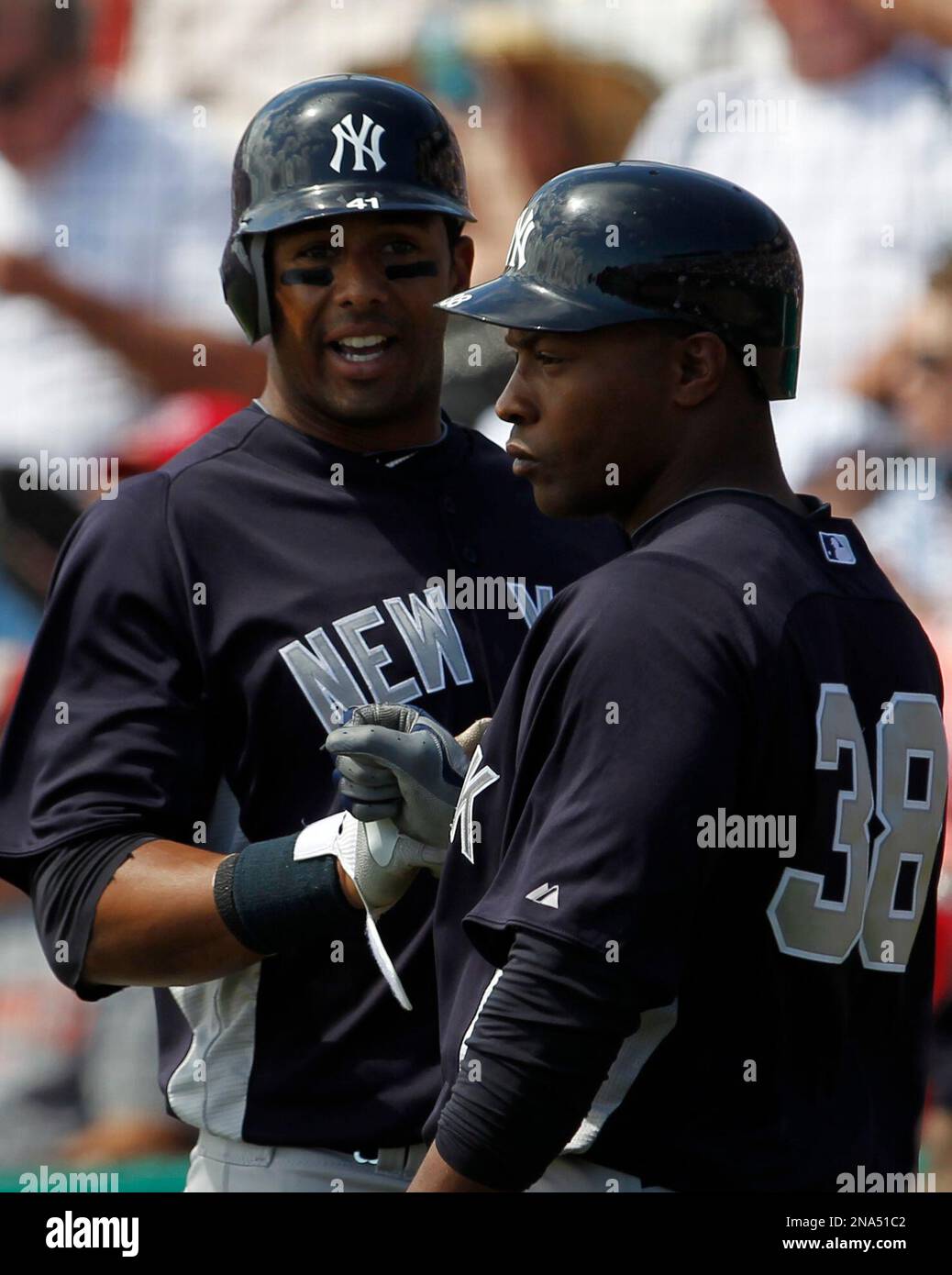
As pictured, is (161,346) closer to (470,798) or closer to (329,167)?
(329,167)

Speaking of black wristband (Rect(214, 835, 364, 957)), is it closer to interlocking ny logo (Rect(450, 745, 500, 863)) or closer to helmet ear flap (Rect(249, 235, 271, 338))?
interlocking ny logo (Rect(450, 745, 500, 863))

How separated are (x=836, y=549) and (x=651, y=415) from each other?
0.81 feet

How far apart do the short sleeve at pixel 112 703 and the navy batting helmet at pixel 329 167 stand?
0.41 meters

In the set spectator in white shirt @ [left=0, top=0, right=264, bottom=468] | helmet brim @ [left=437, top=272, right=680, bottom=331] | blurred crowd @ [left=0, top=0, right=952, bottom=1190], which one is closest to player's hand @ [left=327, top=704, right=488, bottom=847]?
helmet brim @ [left=437, top=272, right=680, bottom=331]

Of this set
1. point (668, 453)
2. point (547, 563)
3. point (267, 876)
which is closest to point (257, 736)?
point (267, 876)

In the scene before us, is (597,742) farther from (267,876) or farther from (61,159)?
(61,159)

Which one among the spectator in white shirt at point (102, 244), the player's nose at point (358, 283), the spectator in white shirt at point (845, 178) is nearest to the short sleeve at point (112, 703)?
the player's nose at point (358, 283)

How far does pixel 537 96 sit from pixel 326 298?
2.49 meters

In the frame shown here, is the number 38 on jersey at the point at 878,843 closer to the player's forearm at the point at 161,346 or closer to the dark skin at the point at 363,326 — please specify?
the dark skin at the point at 363,326

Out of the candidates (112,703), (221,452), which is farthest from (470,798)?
(221,452)

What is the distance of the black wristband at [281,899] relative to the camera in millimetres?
2307

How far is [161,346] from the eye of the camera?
4883mm

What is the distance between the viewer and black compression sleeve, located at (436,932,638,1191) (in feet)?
5.58

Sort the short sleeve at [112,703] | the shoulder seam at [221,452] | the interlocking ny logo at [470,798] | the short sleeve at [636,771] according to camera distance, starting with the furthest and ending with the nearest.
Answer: the shoulder seam at [221,452] < the short sleeve at [112,703] < the interlocking ny logo at [470,798] < the short sleeve at [636,771]
